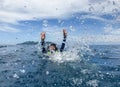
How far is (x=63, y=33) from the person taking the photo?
2598cm

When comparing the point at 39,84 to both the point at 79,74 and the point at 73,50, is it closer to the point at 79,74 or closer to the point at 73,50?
the point at 79,74

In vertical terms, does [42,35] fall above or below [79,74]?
above

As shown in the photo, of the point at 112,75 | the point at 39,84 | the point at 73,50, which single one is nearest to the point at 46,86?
the point at 39,84

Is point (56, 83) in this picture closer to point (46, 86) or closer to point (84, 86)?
point (46, 86)

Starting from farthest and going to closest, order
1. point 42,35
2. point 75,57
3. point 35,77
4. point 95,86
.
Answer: point 75,57 → point 42,35 → point 35,77 → point 95,86

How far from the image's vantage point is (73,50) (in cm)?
3403

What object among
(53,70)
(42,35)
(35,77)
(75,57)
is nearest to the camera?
(35,77)

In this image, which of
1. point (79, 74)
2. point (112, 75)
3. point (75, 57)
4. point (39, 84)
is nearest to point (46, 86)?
point (39, 84)

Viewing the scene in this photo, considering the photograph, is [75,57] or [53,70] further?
[75,57]

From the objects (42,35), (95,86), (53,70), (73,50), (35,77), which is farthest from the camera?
(73,50)

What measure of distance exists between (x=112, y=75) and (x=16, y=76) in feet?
24.6

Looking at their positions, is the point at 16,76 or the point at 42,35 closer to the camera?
the point at 16,76

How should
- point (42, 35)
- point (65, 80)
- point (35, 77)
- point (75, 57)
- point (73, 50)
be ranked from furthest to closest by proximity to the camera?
point (73, 50) → point (75, 57) → point (42, 35) → point (35, 77) → point (65, 80)

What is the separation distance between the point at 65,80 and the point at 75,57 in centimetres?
1211
